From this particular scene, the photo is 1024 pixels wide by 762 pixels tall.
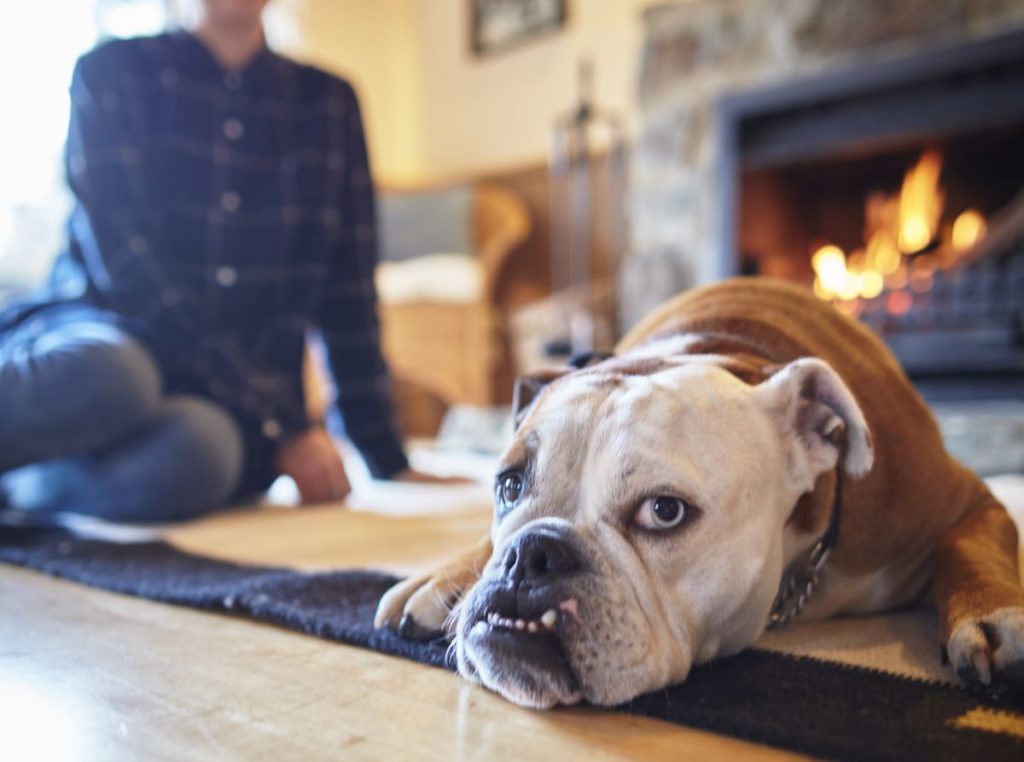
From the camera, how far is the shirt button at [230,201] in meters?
2.09

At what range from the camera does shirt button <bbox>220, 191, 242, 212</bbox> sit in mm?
2088

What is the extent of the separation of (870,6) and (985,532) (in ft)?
7.18

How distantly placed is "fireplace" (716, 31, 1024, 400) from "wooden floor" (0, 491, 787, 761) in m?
2.23

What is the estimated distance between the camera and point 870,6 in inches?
110

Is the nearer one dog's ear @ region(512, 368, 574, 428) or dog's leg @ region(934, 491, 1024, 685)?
dog's leg @ region(934, 491, 1024, 685)

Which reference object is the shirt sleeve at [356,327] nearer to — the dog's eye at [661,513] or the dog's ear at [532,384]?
the dog's ear at [532,384]

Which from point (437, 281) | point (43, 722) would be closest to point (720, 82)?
point (437, 281)

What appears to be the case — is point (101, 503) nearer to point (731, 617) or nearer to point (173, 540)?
point (173, 540)

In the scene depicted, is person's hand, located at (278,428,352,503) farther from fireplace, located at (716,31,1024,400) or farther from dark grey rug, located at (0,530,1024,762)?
fireplace, located at (716,31,1024,400)

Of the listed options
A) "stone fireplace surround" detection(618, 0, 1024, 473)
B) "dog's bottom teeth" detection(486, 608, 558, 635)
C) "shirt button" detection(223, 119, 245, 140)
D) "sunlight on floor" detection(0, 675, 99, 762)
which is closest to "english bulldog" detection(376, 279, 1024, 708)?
"dog's bottom teeth" detection(486, 608, 558, 635)

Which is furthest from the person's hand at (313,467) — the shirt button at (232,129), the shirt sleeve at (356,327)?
the shirt button at (232,129)

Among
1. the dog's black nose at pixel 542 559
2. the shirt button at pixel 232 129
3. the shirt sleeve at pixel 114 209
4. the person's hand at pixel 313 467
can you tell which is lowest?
the person's hand at pixel 313 467

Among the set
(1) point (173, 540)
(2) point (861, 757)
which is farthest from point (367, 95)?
(2) point (861, 757)

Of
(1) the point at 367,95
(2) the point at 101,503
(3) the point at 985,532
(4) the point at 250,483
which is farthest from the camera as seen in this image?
(1) the point at 367,95
